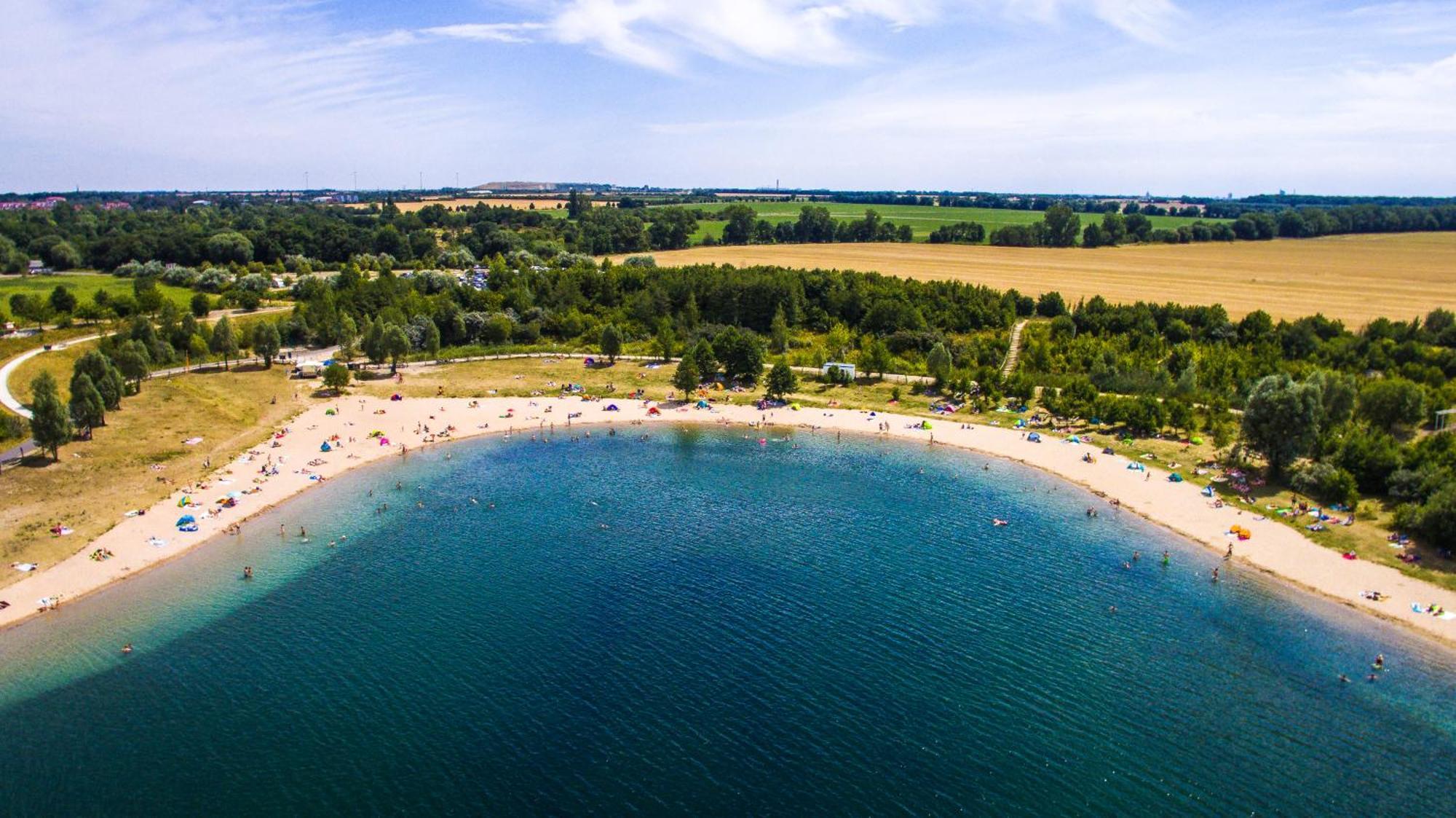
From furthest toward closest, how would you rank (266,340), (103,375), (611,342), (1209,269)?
(1209,269), (611,342), (266,340), (103,375)

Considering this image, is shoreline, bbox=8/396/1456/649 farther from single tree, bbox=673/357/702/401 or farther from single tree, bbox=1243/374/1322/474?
single tree, bbox=1243/374/1322/474

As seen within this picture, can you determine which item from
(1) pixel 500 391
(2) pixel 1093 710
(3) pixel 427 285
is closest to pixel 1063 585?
(2) pixel 1093 710

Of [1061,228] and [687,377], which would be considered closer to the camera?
[687,377]

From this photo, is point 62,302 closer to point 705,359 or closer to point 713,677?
point 705,359

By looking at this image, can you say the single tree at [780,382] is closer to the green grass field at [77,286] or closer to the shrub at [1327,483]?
the shrub at [1327,483]

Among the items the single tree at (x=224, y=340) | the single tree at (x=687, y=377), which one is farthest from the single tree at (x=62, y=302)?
the single tree at (x=687, y=377)

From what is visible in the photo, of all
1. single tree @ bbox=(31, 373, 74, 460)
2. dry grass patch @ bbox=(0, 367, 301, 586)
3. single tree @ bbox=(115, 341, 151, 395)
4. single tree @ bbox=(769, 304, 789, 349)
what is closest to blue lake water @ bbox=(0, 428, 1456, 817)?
dry grass patch @ bbox=(0, 367, 301, 586)

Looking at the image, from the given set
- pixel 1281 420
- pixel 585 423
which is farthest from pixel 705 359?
pixel 1281 420
